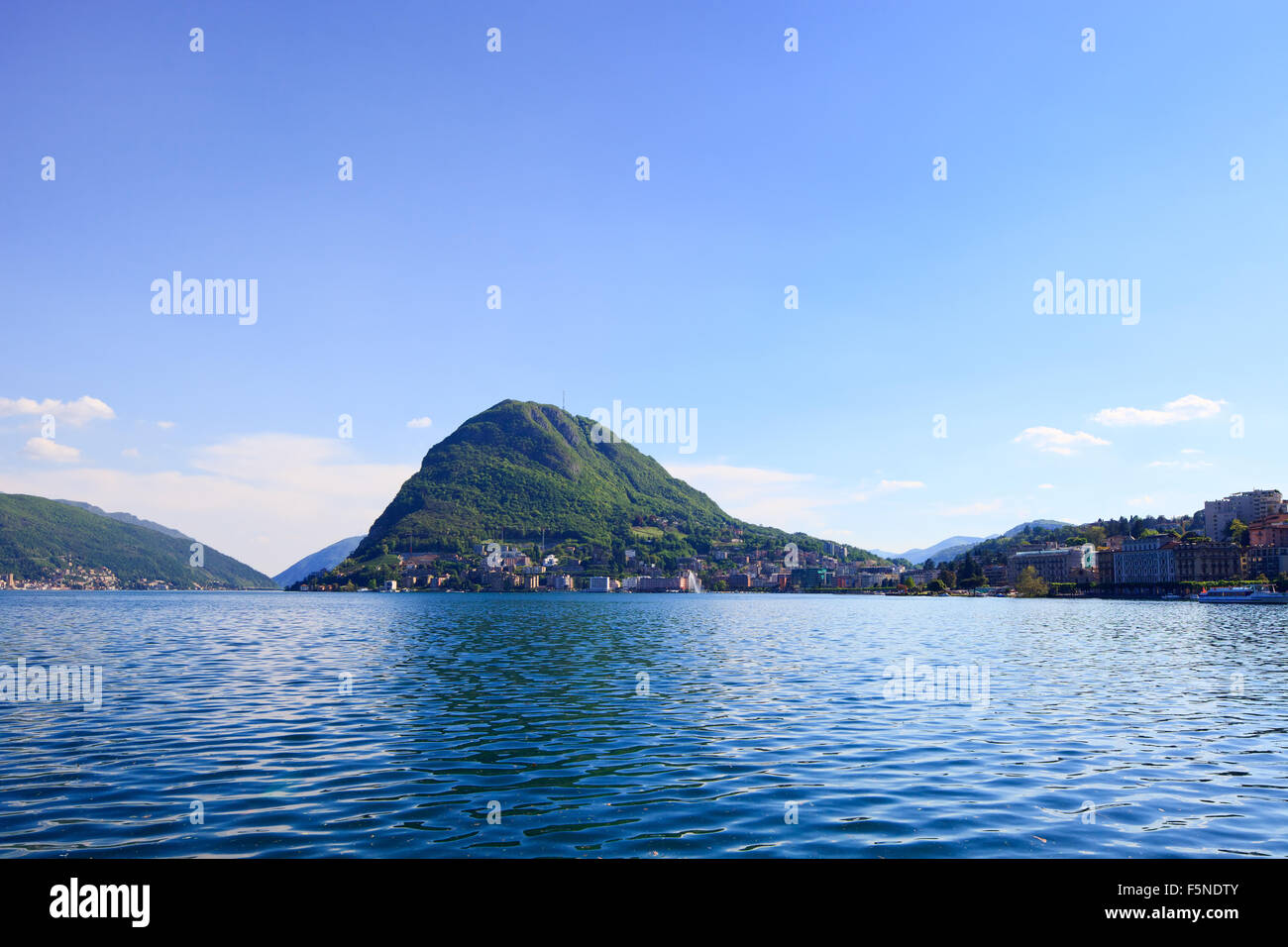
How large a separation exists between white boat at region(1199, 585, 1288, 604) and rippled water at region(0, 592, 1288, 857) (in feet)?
522

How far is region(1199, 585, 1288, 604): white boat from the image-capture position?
166 meters

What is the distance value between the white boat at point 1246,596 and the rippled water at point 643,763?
522 feet

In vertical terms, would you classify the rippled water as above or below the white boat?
above

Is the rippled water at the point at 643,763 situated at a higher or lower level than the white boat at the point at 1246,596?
higher

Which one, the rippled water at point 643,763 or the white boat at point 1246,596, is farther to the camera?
the white boat at point 1246,596

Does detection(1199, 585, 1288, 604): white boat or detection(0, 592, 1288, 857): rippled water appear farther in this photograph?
detection(1199, 585, 1288, 604): white boat

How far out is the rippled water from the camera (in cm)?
1370

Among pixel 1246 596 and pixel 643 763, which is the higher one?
pixel 643 763

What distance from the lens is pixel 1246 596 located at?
6688 inches

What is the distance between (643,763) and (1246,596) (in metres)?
197

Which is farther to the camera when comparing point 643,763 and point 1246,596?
point 1246,596

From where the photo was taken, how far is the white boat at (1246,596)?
545ft
